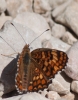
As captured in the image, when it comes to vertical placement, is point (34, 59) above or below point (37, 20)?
below

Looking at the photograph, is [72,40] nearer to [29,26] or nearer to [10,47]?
[29,26]

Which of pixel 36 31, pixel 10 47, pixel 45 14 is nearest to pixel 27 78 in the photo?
pixel 10 47

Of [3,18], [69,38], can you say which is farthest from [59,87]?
[3,18]

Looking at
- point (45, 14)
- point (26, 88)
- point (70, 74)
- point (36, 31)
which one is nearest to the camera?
point (26, 88)

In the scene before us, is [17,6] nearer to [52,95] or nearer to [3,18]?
[3,18]

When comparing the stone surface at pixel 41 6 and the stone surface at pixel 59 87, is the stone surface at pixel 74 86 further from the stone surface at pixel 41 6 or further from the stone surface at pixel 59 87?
the stone surface at pixel 41 6

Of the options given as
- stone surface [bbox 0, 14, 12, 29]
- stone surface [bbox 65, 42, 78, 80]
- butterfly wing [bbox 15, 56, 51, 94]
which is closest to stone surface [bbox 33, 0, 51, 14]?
stone surface [bbox 0, 14, 12, 29]

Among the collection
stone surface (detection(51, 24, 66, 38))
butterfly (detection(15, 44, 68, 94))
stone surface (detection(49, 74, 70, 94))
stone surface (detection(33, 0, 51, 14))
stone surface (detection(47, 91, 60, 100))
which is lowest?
stone surface (detection(47, 91, 60, 100))

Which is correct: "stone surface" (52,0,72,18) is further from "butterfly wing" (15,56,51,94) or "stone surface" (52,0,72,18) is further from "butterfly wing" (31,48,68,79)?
"butterfly wing" (15,56,51,94)

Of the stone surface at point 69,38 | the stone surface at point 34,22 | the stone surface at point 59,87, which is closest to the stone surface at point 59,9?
the stone surface at point 34,22
